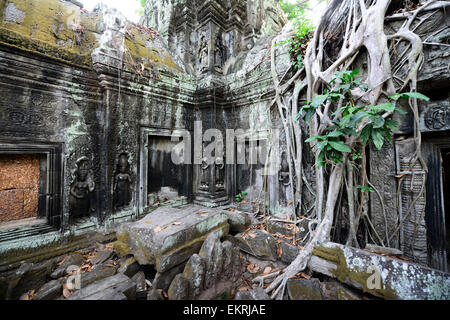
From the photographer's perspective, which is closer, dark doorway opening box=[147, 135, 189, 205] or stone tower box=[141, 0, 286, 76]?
dark doorway opening box=[147, 135, 189, 205]

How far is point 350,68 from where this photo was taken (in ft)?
8.93

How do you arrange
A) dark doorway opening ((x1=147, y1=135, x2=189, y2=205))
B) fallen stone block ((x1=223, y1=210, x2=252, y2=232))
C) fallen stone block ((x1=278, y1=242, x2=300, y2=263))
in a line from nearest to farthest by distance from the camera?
fallen stone block ((x1=278, y1=242, x2=300, y2=263)) → fallen stone block ((x1=223, y1=210, x2=252, y2=232)) → dark doorway opening ((x1=147, y1=135, x2=189, y2=205))

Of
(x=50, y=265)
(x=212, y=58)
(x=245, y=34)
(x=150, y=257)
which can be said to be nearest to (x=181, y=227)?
(x=150, y=257)

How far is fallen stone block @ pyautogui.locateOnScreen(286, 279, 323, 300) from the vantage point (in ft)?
6.21

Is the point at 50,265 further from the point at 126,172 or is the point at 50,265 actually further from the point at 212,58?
the point at 212,58

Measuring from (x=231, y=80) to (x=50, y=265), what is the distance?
4.66m

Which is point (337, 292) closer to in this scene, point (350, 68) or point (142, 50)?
point (350, 68)

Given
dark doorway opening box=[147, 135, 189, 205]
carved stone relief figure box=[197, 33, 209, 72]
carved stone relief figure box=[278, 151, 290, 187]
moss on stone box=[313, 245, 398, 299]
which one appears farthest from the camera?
carved stone relief figure box=[197, 33, 209, 72]

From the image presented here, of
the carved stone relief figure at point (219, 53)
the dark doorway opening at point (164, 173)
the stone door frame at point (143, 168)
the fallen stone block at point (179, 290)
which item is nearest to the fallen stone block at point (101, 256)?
the stone door frame at point (143, 168)

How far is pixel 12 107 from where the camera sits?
2.53m

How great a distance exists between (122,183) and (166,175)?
103 centimetres

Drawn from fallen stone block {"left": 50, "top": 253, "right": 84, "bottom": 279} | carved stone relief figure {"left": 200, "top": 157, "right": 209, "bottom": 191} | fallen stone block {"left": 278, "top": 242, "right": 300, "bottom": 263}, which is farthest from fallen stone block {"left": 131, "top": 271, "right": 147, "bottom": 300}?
carved stone relief figure {"left": 200, "top": 157, "right": 209, "bottom": 191}

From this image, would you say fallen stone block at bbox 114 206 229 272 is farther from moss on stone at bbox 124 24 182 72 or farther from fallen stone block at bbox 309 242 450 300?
moss on stone at bbox 124 24 182 72

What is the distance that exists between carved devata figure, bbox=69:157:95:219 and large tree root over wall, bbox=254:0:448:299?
9.98 feet
